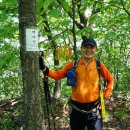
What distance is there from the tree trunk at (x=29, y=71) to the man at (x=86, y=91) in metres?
0.90

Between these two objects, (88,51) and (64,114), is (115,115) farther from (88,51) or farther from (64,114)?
(88,51)

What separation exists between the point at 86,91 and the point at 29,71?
1.32m

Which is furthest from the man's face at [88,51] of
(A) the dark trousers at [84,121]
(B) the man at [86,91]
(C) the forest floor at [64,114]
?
(C) the forest floor at [64,114]

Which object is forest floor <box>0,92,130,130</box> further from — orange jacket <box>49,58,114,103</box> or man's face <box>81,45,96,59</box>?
man's face <box>81,45,96,59</box>

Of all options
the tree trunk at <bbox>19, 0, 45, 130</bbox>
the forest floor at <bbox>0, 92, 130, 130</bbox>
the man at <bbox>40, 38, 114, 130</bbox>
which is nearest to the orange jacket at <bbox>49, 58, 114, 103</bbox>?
the man at <bbox>40, 38, 114, 130</bbox>

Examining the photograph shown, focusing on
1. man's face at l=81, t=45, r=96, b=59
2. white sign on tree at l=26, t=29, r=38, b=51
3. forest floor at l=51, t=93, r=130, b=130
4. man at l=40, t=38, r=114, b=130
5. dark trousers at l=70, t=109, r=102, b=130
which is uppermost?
white sign on tree at l=26, t=29, r=38, b=51

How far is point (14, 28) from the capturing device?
Result: 6.13 meters

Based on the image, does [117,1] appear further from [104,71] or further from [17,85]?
[17,85]

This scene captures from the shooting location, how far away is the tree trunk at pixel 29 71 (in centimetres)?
380

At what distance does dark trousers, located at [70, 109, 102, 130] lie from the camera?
4980mm

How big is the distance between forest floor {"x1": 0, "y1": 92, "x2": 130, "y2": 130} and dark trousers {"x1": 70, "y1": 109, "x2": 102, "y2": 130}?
247cm

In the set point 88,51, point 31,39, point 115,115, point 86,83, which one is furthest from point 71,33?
A: point 115,115

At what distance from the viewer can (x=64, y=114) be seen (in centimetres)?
973

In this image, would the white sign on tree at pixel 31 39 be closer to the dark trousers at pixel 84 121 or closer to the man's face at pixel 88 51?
the man's face at pixel 88 51
